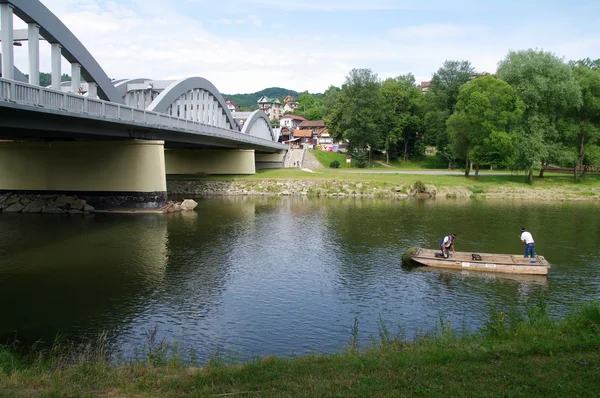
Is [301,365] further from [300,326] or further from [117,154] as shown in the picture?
[117,154]

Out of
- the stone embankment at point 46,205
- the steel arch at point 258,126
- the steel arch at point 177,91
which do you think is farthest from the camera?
the steel arch at point 258,126

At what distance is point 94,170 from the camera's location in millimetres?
43094

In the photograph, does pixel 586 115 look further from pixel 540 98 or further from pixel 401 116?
pixel 401 116

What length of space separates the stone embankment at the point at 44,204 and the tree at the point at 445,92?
199ft

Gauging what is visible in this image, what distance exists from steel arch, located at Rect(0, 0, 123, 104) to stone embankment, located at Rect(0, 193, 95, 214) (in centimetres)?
987

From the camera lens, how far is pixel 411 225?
36062 millimetres

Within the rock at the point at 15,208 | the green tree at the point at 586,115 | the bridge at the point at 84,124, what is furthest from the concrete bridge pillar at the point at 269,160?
the rock at the point at 15,208

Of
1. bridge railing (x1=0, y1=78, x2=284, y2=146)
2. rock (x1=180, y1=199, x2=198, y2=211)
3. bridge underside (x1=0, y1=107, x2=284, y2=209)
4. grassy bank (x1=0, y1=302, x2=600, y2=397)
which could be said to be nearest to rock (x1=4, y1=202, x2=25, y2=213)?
bridge underside (x1=0, y1=107, x2=284, y2=209)

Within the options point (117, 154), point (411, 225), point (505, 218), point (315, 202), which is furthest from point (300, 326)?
point (315, 202)

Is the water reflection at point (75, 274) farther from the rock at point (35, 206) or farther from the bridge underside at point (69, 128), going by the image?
the bridge underside at point (69, 128)

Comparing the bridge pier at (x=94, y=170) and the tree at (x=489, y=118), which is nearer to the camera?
the bridge pier at (x=94, y=170)

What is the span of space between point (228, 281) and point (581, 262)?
18.0 m

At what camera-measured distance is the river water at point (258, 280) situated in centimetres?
1537

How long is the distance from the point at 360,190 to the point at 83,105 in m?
35.7
